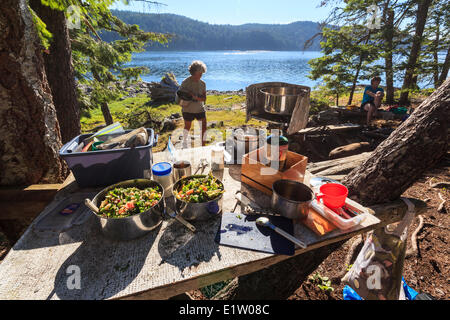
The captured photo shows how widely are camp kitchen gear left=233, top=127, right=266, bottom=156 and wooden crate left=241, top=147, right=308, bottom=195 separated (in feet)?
1.46

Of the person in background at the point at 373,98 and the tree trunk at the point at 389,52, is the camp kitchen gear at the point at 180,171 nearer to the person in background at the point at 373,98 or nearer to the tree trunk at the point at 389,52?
the person in background at the point at 373,98

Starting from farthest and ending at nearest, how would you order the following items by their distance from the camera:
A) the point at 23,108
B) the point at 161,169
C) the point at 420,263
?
the point at 420,263 → the point at 23,108 → the point at 161,169

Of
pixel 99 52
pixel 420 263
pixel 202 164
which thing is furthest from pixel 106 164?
pixel 99 52

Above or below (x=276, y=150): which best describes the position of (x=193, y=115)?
below

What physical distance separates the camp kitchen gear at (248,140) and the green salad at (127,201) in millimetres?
1412

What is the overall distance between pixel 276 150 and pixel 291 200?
0.63 meters

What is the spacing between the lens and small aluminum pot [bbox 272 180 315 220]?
204cm

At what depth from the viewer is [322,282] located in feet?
11.7

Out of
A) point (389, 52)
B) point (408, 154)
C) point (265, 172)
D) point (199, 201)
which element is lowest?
point (199, 201)

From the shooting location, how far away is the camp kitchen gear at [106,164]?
2.29m

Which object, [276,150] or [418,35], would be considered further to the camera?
[418,35]

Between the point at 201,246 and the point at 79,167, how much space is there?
64.1 inches

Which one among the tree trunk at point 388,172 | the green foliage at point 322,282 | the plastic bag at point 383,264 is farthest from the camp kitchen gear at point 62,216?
the green foliage at point 322,282

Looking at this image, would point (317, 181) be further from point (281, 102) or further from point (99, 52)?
point (99, 52)
